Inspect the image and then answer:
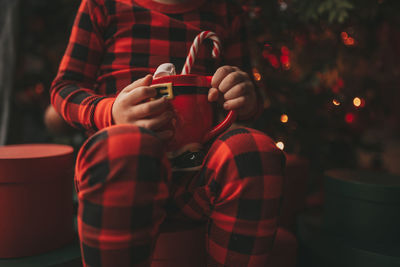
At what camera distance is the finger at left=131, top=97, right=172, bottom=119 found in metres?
0.52

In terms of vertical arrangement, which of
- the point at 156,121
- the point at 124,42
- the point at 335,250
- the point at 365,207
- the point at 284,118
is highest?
the point at 124,42

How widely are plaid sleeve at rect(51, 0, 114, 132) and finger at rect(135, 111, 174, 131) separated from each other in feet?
0.61

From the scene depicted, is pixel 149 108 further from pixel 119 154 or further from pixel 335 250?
pixel 335 250

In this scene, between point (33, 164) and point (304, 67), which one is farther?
point (304, 67)

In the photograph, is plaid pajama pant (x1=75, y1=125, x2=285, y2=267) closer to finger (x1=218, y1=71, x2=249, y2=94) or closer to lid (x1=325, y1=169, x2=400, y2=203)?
finger (x1=218, y1=71, x2=249, y2=94)

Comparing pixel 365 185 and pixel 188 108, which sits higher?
pixel 188 108

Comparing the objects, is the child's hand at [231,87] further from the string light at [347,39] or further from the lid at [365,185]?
the string light at [347,39]

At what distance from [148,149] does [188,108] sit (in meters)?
0.13

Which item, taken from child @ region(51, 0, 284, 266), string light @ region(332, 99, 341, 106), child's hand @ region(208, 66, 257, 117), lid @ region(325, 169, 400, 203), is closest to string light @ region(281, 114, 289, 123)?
string light @ region(332, 99, 341, 106)

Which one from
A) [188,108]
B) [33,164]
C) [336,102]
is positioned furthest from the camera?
[336,102]

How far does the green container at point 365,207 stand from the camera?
2.73ft

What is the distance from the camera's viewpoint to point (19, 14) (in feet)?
3.67

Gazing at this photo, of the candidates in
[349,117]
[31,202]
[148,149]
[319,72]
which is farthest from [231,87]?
[349,117]

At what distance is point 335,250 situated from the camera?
0.86 m
